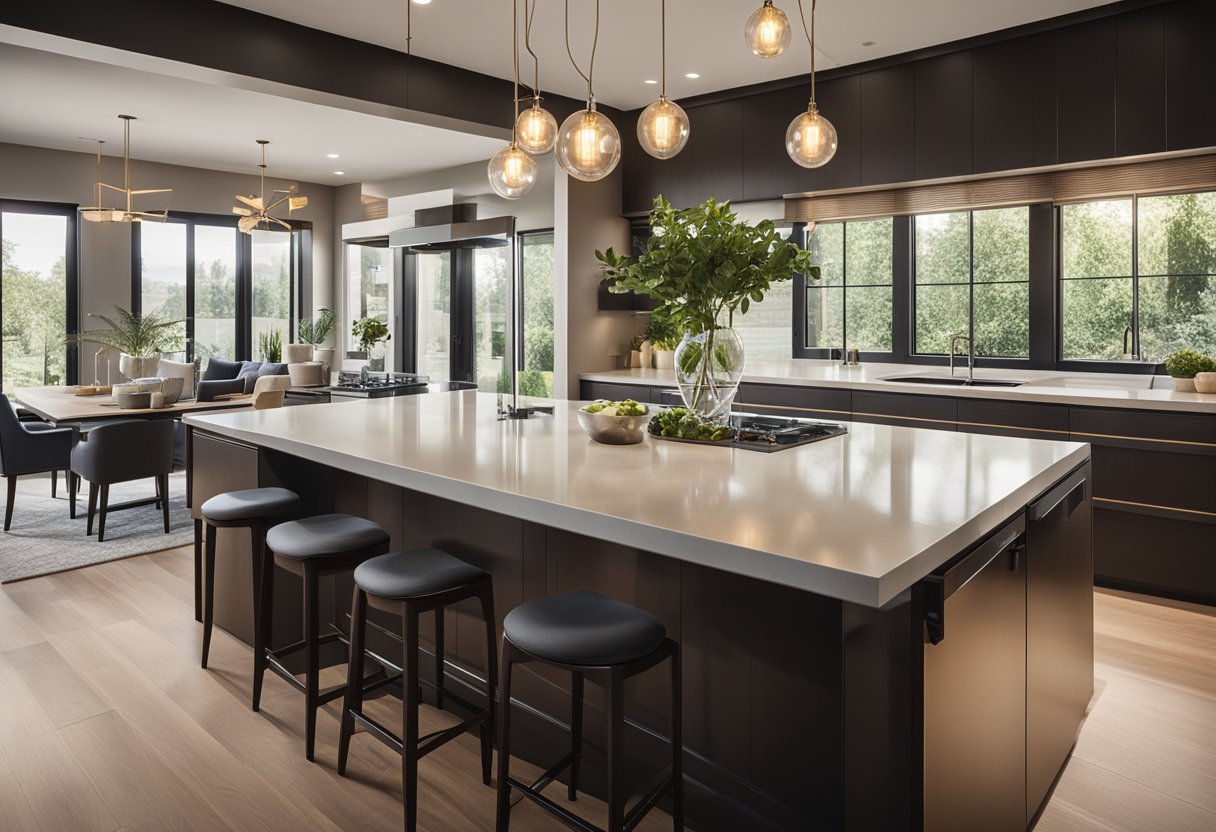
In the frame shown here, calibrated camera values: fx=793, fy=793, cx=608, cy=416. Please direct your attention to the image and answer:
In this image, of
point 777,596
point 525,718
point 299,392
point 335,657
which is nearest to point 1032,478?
point 777,596

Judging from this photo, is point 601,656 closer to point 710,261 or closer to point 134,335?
point 710,261

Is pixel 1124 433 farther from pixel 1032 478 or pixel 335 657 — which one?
pixel 335 657

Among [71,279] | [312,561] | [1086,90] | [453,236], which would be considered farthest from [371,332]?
[1086,90]

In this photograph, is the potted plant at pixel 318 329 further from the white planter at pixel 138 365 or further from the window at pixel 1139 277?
the window at pixel 1139 277

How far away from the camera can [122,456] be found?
15.3 feet

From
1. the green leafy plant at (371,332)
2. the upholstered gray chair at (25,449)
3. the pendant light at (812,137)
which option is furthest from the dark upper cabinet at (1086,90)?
the upholstered gray chair at (25,449)

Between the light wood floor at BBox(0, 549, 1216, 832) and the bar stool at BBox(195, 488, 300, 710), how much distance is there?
232 millimetres

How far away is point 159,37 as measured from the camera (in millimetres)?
3705

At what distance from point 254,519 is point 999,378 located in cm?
385

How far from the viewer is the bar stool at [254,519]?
8.63 ft

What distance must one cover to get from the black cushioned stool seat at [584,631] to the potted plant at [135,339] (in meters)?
5.48

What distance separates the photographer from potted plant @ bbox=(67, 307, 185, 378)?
6020mm

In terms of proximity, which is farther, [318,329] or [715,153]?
[318,329]

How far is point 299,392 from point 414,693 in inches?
190
